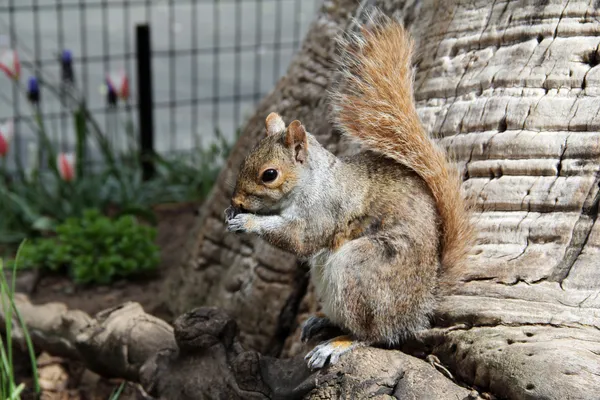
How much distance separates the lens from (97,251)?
10.1 feet

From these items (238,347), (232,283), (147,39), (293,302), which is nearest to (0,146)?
(147,39)

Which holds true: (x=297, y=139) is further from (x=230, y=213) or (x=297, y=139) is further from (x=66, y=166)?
(x=66, y=166)

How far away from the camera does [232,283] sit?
2.51 metres

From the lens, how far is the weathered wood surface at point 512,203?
57.2 inches

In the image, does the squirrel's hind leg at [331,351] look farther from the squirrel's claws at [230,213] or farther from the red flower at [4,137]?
the red flower at [4,137]

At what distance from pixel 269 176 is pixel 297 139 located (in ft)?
0.32

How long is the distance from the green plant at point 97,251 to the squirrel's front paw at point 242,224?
57.6 inches

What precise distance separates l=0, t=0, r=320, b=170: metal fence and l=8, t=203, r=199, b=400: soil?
0.94 m

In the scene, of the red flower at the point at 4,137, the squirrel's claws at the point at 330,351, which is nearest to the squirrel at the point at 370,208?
the squirrel's claws at the point at 330,351

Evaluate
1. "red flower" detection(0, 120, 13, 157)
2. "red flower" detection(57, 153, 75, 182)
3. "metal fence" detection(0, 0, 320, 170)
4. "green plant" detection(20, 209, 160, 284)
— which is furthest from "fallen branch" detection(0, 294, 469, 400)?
"metal fence" detection(0, 0, 320, 170)

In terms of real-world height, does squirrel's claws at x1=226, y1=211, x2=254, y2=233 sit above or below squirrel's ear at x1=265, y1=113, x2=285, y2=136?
below

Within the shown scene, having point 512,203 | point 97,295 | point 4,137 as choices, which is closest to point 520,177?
point 512,203

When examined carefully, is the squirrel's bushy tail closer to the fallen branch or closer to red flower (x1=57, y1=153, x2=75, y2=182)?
the fallen branch

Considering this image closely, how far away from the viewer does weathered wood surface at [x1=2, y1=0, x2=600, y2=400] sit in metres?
1.45
